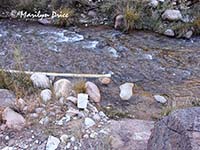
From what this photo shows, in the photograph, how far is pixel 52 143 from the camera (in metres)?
3.23

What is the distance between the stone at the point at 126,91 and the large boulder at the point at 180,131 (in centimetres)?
150

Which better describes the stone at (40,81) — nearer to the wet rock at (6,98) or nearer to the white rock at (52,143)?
the wet rock at (6,98)

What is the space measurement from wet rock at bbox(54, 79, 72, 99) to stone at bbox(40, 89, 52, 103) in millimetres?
68

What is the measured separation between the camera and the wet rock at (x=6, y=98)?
3.67 metres

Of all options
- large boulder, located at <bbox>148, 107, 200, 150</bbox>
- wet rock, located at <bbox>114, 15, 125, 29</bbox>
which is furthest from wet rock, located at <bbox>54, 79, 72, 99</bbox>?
wet rock, located at <bbox>114, 15, 125, 29</bbox>

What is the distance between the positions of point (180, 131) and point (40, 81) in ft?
6.66

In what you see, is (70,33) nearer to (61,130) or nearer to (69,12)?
(69,12)

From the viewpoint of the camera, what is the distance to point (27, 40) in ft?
18.4

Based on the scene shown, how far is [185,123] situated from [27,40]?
141 inches

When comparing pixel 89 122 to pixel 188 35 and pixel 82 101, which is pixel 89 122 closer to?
pixel 82 101

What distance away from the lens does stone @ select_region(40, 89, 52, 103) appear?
147 inches

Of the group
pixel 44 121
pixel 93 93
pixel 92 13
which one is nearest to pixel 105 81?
pixel 93 93

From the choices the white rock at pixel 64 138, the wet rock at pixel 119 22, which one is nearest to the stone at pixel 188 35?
the wet rock at pixel 119 22

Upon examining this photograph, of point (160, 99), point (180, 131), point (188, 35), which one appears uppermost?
point (180, 131)
